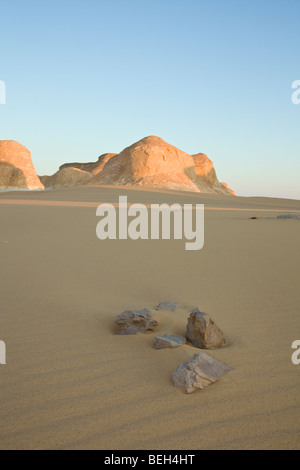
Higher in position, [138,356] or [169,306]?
[169,306]

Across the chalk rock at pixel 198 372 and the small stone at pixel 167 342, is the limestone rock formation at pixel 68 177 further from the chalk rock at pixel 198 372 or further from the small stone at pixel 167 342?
the chalk rock at pixel 198 372

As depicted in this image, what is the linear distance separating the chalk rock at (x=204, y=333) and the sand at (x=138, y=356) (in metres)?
0.09

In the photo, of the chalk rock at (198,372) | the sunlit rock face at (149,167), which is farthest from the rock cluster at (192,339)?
the sunlit rock face at (149,167)

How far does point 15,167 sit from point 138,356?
43.3m

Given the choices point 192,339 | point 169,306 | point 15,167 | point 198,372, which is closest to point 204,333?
point 192,339

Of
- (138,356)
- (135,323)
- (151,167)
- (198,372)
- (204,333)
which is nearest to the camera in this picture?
(198,372)

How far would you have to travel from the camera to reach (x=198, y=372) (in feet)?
6.54

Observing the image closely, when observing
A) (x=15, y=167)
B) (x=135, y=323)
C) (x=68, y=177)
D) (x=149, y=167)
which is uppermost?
(x=68, y=177)

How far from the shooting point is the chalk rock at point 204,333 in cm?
244

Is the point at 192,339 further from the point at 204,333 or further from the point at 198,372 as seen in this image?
the point at 198,372

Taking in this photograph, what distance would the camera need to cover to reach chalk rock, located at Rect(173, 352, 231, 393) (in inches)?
77.0

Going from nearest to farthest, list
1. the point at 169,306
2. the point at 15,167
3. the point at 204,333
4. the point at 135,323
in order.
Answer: the point at 204,333 < the point at 135,323 < the point at 169,306 < the point at 15,167

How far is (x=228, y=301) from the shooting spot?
133 inches
